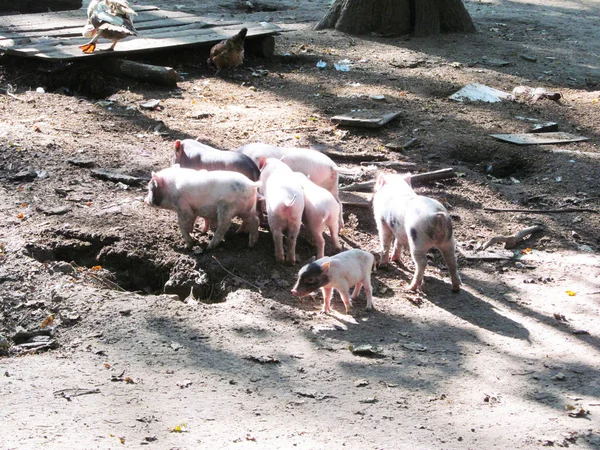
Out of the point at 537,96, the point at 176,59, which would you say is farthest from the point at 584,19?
the point at 176,59

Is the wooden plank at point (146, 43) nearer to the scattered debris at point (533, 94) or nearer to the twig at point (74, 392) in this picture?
the scattered debris at point (533, 94)

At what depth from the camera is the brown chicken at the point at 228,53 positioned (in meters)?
11.1

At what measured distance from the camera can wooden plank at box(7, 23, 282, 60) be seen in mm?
10320

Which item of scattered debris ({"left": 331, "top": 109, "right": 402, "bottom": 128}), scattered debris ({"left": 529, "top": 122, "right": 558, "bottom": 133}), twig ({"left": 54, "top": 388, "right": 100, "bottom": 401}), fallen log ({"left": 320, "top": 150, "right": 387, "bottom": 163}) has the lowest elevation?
twig ({"left": 54, "top": 388, "right": 100, "bottom": 401})

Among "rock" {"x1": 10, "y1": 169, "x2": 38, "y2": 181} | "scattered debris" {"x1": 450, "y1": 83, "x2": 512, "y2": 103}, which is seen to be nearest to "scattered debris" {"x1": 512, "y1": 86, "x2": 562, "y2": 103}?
"scattered debris" {"x1": 450, "y1": 83, "x2": 512, "y2": 103}

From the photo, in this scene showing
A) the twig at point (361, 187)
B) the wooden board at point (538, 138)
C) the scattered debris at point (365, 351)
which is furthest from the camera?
the wooden board at point (538, 138)

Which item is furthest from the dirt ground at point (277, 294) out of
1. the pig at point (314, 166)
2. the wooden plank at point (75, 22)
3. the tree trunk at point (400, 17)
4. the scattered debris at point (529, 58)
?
the tree trunk at point (400, 17)

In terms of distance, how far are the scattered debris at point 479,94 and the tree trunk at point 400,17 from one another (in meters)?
2.96

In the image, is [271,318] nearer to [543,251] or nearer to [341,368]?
[341,368]

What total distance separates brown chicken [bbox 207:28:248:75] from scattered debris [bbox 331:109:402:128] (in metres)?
2.33

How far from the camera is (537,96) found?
412 inches

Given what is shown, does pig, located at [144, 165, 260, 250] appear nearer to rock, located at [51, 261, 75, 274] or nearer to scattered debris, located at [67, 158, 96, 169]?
rock, located at [51, 261, 75, 274]

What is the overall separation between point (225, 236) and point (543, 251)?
2671mm

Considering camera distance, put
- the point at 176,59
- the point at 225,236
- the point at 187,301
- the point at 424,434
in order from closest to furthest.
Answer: the point at 424,434 < the point at 187,301 < the point at 225,236 < the point at 176,59
